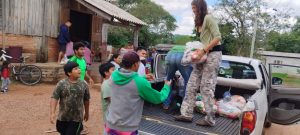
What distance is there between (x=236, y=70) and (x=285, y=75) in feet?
4.02

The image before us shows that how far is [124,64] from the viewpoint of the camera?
3455 mm

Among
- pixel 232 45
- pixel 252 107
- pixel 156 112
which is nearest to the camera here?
pixel 252 107

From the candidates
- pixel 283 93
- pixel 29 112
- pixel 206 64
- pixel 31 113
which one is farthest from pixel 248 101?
pixel 29 112

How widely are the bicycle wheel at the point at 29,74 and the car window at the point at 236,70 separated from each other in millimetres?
7068

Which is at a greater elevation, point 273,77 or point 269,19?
point 269,19

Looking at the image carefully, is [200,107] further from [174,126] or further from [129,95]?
[129,95]

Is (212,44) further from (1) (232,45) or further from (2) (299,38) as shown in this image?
(2) (299,38)

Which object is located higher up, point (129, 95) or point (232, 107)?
point (129, 95)

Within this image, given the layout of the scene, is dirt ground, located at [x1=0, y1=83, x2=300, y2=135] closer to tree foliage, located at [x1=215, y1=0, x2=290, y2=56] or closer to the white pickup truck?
the white pickup truck

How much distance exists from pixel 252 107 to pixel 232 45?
3296cm

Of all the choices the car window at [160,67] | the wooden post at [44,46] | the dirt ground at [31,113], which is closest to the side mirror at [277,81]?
the dirt ground at [31,113]

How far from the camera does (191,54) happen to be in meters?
4.86

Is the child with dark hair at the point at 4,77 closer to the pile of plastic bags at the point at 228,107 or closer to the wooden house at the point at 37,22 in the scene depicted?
the wooden house at the point at 37,22

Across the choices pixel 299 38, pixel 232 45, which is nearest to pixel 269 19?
pixel 232 45
